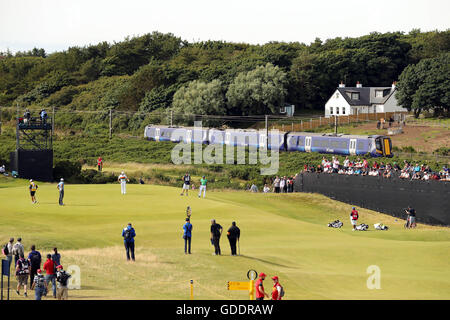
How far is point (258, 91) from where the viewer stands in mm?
104688

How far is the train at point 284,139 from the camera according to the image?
2761 inches

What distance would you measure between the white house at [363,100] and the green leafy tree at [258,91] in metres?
8.76

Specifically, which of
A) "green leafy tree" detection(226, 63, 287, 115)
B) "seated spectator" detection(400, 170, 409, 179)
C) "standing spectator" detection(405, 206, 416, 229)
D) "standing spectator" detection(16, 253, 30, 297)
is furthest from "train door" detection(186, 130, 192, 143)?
"standing spectator" detection(16, 253, 30, 297)

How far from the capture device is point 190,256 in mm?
28141

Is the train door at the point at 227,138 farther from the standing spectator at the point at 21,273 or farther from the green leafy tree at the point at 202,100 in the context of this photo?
the standing spectator at the point at 21,273

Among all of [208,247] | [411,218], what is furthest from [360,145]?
Answer: [208,247]

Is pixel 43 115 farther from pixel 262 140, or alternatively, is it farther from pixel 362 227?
pixel 262 140

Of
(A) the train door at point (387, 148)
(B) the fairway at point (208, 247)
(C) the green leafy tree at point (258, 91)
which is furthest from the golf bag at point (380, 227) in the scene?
(C) the green leafy tree at point (258, 91)

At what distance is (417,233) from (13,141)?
71803 mm
